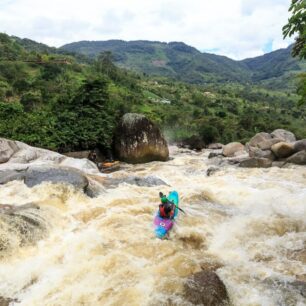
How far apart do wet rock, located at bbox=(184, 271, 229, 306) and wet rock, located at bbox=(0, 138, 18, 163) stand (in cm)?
1458

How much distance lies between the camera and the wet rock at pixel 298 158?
2144 cm

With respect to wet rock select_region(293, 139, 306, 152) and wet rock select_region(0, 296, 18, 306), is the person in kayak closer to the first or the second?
wet rock select_region(0, 296, 18, 306)

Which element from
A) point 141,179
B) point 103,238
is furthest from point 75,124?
point 103,238

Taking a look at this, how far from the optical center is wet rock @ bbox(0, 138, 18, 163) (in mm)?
19125

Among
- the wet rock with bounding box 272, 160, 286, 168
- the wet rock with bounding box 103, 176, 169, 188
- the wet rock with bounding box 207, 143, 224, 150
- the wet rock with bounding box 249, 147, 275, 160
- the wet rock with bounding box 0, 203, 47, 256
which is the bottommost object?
the wet rock with bounding box 207, 143, 224, 150

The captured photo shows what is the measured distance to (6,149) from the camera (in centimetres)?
1966

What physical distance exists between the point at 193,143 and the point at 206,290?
1215 inches

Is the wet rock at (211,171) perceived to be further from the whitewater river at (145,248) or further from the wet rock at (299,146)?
the wet rock at (299,146)

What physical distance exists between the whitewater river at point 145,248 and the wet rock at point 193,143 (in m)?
21.9

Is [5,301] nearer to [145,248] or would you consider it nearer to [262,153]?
[145,248]

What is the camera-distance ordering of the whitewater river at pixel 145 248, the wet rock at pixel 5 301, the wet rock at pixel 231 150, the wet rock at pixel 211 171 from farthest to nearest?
1. the wet rock at pixel 231 150
2. the wet rock at pixel 211 171
3. the whitewater river at pixel 145 248
4. the wet rock at pixel 5 301

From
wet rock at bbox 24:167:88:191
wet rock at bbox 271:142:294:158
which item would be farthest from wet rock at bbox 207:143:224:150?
wet rock at bbox 24:167:88:191

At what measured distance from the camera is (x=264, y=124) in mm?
47656

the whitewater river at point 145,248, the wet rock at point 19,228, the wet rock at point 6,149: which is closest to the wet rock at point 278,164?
the whitewater river at point 145,248
